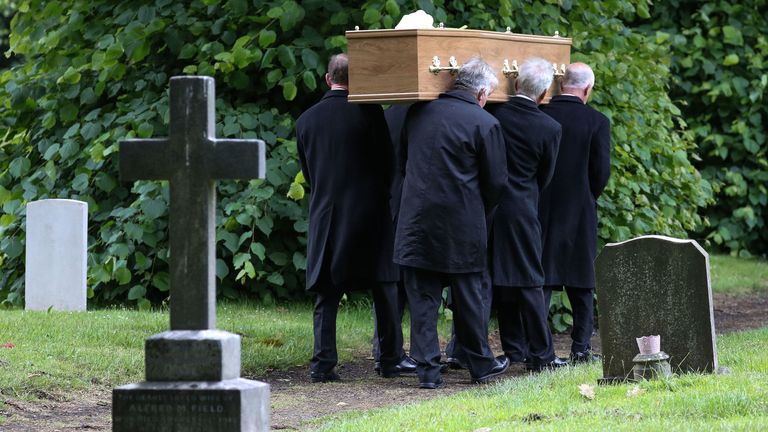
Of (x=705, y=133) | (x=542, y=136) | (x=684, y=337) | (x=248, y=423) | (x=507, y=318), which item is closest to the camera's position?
(x=248, y=423)

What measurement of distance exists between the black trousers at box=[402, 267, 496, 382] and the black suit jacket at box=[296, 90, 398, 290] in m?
0.36

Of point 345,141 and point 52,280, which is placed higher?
point 345,141

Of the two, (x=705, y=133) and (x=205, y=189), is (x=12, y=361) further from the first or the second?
(x=705, y=133)

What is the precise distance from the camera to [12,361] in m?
7.61

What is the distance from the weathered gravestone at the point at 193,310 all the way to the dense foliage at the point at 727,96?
12.0 m

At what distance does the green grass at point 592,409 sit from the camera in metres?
5.66

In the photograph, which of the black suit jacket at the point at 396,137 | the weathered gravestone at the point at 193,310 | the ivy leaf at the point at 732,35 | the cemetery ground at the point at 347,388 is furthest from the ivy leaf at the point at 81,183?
the ivy leaf at the point at 732,35

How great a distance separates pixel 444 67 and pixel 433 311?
1507 mm

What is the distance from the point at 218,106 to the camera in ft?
35.6

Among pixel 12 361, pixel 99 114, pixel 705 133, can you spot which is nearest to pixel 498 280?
pixel 12 361

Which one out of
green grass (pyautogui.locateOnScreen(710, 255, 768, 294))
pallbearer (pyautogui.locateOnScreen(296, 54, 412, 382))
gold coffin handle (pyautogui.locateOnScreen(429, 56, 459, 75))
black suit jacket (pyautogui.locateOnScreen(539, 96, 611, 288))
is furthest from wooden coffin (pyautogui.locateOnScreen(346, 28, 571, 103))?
green grass (pyautogui.locateOnScreen(710, 255, 768, 294))

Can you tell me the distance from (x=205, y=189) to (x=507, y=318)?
3.98m

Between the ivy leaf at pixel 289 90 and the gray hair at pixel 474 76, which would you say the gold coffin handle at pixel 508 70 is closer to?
the gray hair at pixel 474 76

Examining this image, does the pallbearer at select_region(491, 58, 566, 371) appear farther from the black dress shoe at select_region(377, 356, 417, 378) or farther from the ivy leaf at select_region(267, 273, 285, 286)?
the ivy leaf at select_region(267, 273, 285, 286)
